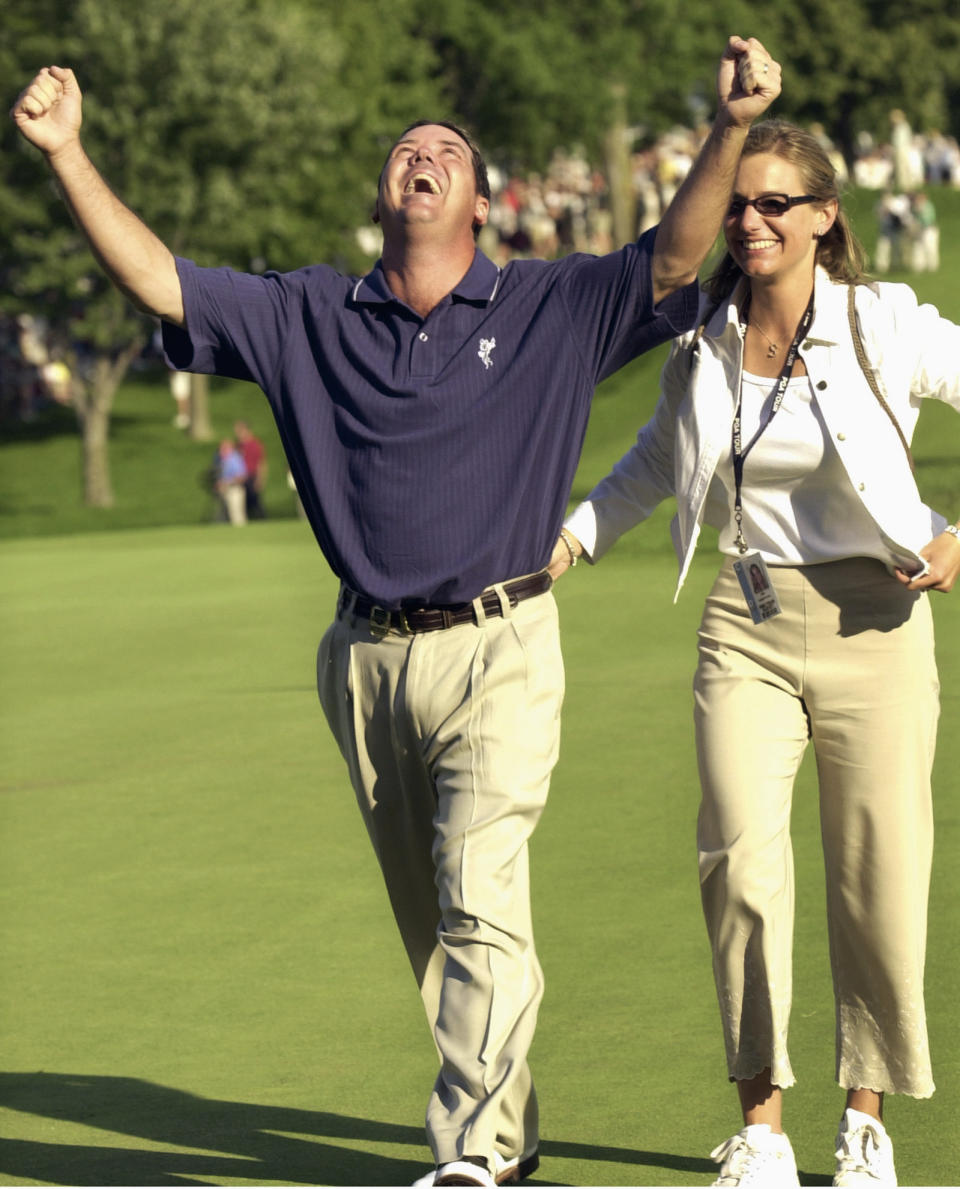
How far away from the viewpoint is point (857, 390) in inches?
189

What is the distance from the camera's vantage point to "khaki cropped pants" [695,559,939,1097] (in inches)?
192

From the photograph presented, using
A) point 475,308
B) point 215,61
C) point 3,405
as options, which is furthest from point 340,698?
point 3,405

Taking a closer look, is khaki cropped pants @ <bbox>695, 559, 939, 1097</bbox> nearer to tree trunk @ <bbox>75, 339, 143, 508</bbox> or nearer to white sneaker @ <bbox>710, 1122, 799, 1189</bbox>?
white sneaker @ <bbox>710, 1122, 799, 1189</bbox>

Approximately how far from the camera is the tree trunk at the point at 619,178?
189 feet

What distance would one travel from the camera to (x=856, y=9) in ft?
220

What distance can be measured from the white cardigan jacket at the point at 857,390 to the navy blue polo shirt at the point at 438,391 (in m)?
0.18

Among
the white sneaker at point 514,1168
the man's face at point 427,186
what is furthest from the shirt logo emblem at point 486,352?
the white sneaker at point 514,1168

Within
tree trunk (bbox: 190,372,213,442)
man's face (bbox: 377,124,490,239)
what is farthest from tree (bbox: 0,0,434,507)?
man's face (bbox: 377,124,490,239)

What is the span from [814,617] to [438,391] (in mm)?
960

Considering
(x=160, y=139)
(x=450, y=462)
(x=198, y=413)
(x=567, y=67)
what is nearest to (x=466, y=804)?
(x=450, y=462)

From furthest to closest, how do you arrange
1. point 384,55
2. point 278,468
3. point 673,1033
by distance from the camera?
point 384,55 → point 278,468 → point 673,1033

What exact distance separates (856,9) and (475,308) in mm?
65287

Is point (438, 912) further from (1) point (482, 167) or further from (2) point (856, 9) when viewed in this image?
(2) point (856, 9)

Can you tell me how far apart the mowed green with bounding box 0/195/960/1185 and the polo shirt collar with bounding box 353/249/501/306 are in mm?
1099
